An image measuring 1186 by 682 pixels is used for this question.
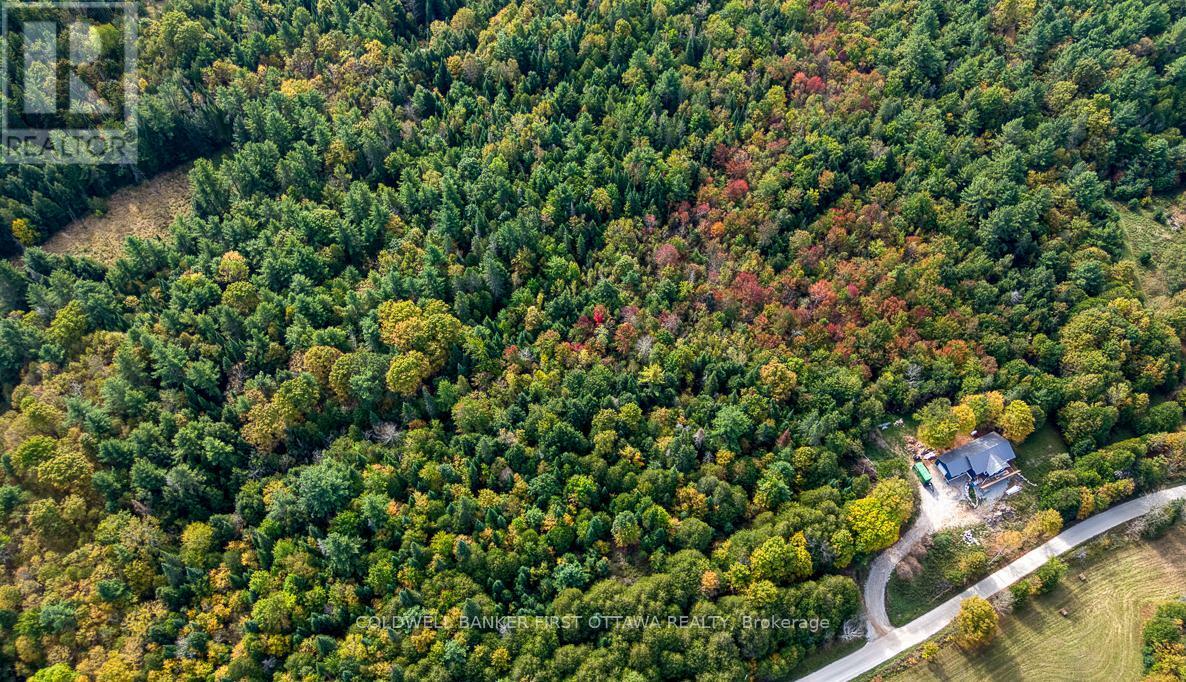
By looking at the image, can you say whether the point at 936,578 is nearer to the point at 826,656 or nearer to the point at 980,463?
the point at 980,463

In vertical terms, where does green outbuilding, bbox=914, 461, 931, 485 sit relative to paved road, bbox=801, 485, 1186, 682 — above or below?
above

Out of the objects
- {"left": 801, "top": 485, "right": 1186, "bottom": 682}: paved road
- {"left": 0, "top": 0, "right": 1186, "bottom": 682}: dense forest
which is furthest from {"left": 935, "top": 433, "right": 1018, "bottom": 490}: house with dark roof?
{"left": 801, "top": 485, "right": 1186, "bottom": 682}: paved road

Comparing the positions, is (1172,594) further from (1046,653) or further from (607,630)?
(607,630)

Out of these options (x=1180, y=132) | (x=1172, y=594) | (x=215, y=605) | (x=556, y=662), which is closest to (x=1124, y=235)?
(x=1180, y=132)

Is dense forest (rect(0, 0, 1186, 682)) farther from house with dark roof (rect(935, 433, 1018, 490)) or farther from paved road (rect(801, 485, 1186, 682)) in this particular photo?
paved road (rect(801, 485, 1186, 682))

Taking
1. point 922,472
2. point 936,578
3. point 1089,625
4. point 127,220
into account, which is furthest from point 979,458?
point 127,220

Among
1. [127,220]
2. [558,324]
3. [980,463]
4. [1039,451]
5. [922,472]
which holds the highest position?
[127,220]

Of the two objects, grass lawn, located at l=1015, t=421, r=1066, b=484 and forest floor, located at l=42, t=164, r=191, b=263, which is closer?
grass lawn, located at l=1015, t=421, r=1066, b=484
